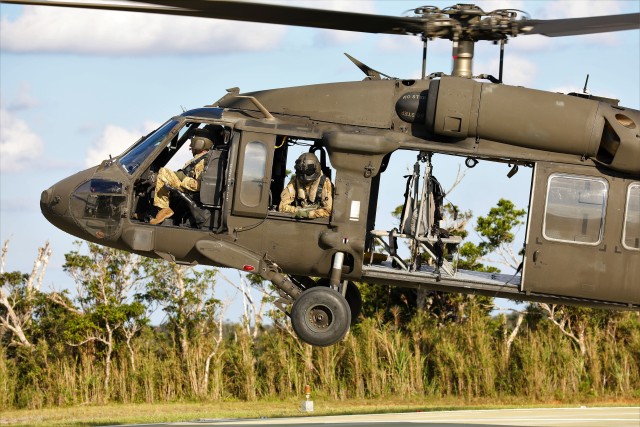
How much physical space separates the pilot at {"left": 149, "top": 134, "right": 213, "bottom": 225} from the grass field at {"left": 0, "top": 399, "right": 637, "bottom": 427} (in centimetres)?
857

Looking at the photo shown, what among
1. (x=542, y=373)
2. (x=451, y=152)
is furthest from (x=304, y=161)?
(x=542, y=373)

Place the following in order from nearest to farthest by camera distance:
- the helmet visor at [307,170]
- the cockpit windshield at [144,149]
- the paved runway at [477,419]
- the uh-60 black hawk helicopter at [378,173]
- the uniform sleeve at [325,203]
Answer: the uh-60 black hawk helicopter at [378,173] < the uniform sleeve at [325,203] < the helmet visor at [307,170] < the cockpit windshield at [144,149] < the paved runway at [477,419]

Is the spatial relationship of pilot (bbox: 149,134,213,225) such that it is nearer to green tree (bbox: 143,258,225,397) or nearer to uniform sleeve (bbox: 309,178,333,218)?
uniform sleeve (bbox: 309,178,333,218)

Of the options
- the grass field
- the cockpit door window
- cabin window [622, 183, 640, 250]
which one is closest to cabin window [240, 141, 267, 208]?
the cockpit door window

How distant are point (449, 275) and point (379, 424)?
6.21 metres

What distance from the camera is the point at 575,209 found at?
405 inches

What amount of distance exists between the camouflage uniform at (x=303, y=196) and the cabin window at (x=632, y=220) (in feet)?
9.62

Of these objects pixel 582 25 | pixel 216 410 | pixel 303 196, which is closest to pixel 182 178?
pixel 303 196

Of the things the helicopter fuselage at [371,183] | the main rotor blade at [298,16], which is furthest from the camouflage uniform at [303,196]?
the main rotor blade at [298,16]

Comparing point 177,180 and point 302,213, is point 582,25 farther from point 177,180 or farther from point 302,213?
point 177,180

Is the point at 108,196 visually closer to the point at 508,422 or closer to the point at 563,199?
the point at 563,199

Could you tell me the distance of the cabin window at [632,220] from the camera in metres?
10.3

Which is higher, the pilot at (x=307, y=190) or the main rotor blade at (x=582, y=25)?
the main rotor blade at (x=582, y=25)

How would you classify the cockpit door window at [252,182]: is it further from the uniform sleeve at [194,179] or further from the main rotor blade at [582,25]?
the main rotor blade at [582,25]
